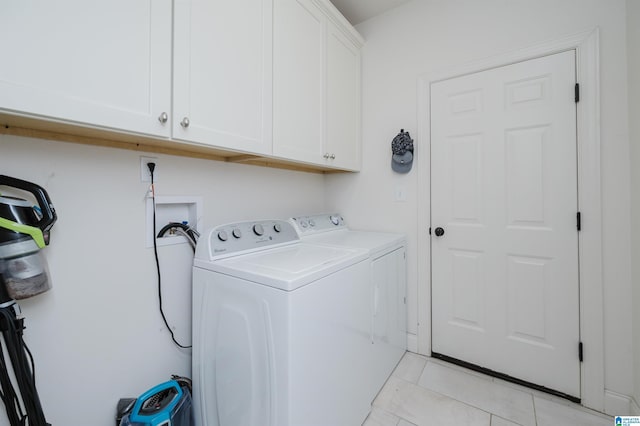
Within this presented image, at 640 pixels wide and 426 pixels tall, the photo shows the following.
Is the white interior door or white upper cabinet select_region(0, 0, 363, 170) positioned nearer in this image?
white upper cabinet select_region(0, 0, 363, 170)

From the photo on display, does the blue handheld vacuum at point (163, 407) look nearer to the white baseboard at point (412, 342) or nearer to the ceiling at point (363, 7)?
the white baseboard at point (412, 342)

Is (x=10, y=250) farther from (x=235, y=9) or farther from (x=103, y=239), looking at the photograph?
(x=235, y=9)

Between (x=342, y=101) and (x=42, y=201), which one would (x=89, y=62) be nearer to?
(x=42, y=201)

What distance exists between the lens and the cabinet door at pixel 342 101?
1.94m

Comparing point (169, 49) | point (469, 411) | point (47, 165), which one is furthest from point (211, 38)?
point (469, 411)

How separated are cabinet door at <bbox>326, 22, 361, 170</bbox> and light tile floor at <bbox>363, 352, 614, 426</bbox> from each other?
5.16 ft

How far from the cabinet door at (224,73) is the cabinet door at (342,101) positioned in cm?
62

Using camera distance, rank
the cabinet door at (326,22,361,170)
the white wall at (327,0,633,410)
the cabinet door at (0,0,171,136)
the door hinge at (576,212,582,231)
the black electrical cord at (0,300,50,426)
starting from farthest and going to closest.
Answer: the cabinet door at (326,22,361,170), the door hinge at (576,212,582,231), the white wall at (327,0,633,410), the black electrical cord at (0,300,50,426), the cabinet door at (0,0,171,136)

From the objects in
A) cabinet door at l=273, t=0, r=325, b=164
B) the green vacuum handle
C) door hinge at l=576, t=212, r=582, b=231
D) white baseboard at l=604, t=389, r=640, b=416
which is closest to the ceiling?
cabinet door at l=273, t=0, r=325, b=164

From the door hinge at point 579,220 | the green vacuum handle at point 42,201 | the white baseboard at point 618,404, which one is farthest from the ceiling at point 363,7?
the white baseboard at point 618,404

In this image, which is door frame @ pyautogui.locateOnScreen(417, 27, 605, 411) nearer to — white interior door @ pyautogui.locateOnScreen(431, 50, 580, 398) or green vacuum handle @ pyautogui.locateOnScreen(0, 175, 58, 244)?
white interior door @ pyautogui.locateOnScreen(431, 50, 580, 398)

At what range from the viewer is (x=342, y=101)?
2.07m

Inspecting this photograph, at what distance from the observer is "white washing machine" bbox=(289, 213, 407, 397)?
1553 mm

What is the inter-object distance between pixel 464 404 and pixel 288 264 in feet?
4.59
